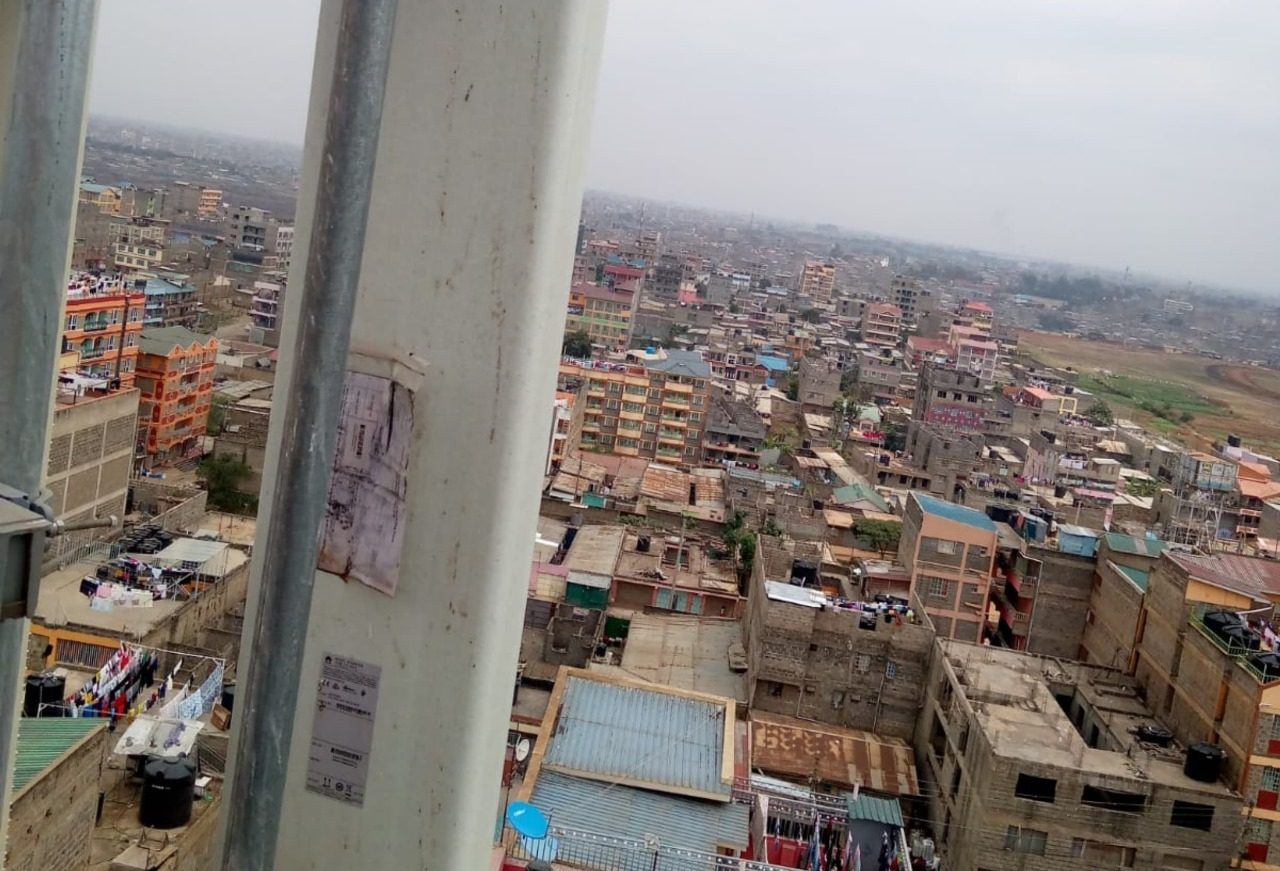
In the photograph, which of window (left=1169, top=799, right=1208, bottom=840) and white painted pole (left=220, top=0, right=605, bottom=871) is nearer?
white painted pole (left=220, top=0, right=605, bottom=871)

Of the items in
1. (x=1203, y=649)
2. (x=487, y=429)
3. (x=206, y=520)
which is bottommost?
(x=206, y=520)

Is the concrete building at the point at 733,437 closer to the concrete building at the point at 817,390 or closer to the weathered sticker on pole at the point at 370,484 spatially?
the concrete building at the point at 817,390

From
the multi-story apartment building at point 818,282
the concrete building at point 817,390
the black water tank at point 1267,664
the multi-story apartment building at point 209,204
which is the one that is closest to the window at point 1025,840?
the black water tank at point 1267,664

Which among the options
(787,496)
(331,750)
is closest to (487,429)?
(331,750)

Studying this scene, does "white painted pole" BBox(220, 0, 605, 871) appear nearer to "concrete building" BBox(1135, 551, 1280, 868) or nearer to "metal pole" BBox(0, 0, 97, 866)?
"metal pole" BBox(0, 0, 97, 866)

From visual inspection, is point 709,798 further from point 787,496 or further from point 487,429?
point 787,496

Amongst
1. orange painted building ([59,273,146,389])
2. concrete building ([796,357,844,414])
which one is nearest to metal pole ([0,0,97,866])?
orange painted building ([59,273,146,389])
